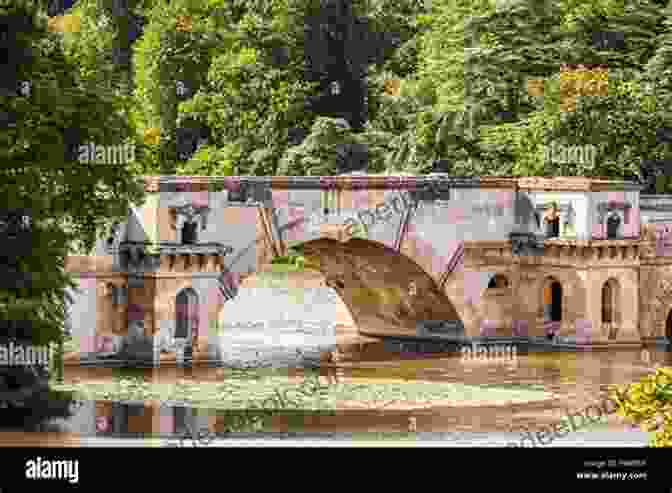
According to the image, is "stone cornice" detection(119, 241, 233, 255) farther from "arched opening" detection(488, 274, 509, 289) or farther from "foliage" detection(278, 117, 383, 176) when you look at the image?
"foliage" detection(278, 117, 383, 176)

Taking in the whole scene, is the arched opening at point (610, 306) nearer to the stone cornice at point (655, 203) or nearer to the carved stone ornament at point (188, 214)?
the stone cornice at point (655, 203)

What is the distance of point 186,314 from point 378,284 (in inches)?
407

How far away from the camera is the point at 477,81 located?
361 feet

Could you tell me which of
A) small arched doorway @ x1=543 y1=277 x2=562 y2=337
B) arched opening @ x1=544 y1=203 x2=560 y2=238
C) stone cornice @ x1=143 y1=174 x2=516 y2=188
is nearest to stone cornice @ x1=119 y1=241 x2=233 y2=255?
stone cornice @ x1=143 y1=174 x2=516 y2=188

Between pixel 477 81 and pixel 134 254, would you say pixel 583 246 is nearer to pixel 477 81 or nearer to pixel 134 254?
pixel 134 254

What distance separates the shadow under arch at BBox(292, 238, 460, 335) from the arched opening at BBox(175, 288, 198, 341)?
411 cm

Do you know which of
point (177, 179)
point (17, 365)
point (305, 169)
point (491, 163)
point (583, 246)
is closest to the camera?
point (17, 365)

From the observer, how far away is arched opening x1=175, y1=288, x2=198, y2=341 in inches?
3233

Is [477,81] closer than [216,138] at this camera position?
Yes

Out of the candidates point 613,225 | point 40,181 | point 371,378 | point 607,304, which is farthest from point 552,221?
point 40,181

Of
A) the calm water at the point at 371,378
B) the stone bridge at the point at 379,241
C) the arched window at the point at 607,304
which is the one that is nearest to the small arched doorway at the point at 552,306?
the stone bridge at the point at 379,241
